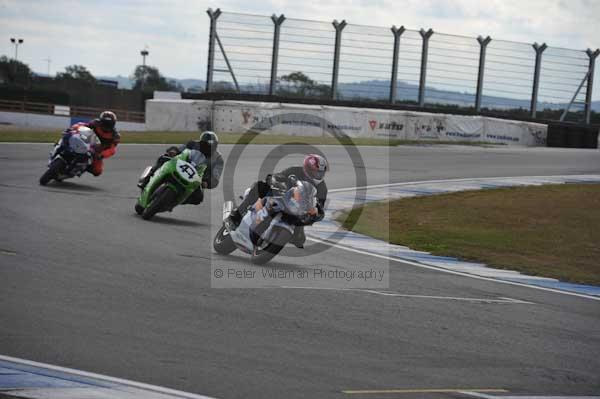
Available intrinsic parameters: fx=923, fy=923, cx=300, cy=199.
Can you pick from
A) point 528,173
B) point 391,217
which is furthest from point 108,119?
point 528,173

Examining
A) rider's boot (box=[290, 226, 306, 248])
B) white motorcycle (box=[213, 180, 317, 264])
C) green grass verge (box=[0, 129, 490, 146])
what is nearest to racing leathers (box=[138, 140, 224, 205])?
rider's boot (box=[290, 226, 306, 248])

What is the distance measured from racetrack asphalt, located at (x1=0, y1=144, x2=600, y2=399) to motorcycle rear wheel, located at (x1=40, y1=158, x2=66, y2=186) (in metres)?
2.70

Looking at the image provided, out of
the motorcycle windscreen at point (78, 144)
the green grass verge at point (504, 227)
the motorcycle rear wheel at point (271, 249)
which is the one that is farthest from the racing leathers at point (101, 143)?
the motorcycle rear wheel at point (271, 249)

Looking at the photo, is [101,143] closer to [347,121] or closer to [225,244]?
[225,244]

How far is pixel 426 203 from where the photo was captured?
62.8 feet

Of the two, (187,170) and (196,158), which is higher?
(196,158)

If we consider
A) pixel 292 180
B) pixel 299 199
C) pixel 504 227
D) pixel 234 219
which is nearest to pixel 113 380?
pixel 299 199

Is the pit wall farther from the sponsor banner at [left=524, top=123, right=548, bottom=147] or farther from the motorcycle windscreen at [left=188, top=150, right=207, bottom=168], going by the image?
the motorcycle windscreen at [left=188, top=150, right=207, bottom=168]

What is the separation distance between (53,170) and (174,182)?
3842 mm

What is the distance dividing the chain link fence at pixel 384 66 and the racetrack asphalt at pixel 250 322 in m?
20.2

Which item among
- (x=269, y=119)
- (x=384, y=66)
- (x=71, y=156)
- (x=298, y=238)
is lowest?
(x=298, y=238)

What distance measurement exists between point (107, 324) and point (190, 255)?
396 centimetres

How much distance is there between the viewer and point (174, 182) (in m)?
13.2

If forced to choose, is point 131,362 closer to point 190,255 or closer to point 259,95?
point 190,255
